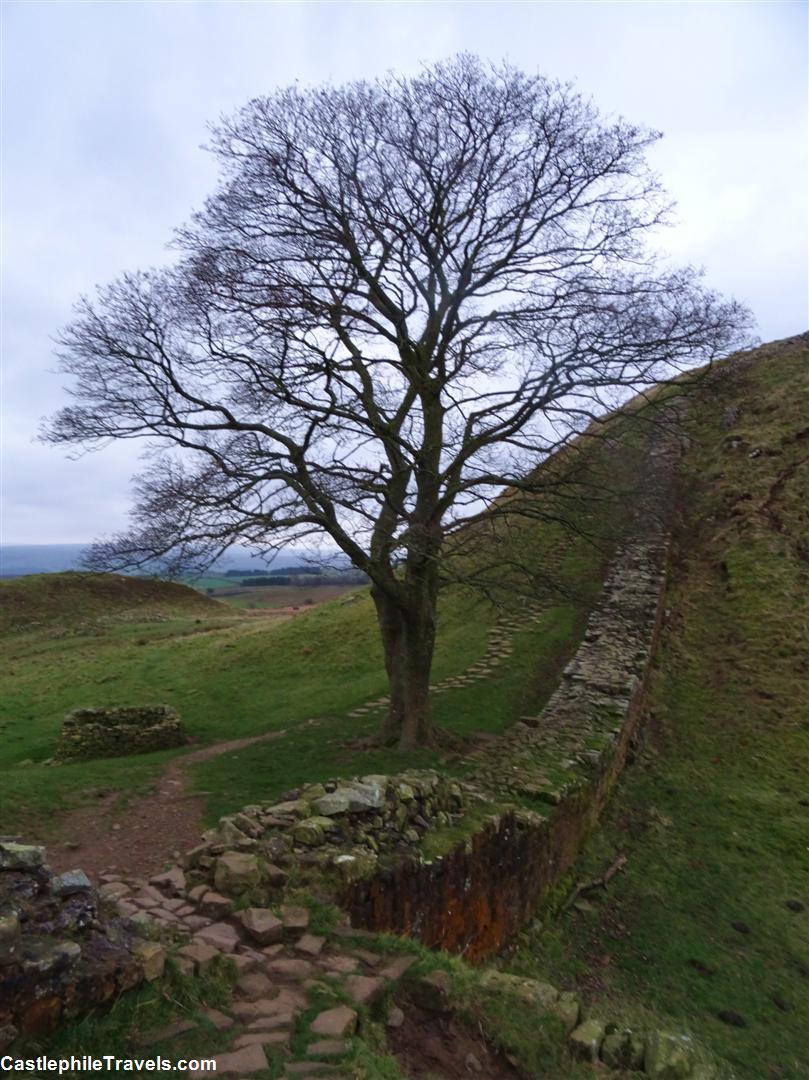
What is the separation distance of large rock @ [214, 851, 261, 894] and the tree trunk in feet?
19.7

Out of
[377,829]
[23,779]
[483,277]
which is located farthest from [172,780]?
[483,277]

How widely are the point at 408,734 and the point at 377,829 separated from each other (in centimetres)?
470

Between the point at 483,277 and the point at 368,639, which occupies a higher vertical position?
the point at 483,277

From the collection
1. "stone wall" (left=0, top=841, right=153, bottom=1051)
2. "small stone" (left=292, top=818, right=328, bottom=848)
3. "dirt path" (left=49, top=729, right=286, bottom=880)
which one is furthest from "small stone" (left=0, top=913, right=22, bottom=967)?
"dirt path" (left=49, top=729, right=286, bottom=880)

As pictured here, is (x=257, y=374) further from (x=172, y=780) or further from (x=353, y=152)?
(x=172, y=780)

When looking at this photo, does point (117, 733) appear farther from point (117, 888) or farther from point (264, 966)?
point (264, 966)

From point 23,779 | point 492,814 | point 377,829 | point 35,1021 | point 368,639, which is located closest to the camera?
point 35,1021

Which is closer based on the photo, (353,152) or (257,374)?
(257,374)

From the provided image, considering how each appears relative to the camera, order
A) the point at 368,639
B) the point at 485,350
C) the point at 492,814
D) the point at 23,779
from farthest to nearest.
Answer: the point at 368,639
the point at 485,350
the point at 23,779
the point at 492,814

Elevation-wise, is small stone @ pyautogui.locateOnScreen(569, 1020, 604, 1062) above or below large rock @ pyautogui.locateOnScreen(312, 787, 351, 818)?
below

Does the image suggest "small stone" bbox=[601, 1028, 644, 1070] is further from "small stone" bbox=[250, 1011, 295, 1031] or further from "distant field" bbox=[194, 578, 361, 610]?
"distant field" bbox=[194, 578, 361, 610]

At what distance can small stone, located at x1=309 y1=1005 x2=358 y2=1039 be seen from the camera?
4129 millimetres

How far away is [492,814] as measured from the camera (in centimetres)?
849

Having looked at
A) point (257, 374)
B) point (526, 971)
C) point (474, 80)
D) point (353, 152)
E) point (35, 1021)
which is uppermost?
point (474, 80)
